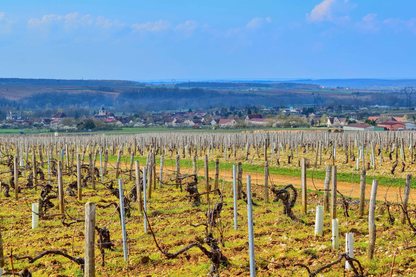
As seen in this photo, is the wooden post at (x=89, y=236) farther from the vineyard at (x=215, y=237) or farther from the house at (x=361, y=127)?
the house at (x=361, y=127)

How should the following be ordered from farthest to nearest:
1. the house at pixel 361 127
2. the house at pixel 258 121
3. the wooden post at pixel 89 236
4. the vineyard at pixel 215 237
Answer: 1. the house at pixel 258 121
2. the house at pixel 361 127
3. the vineyard at pixel 215 237
4. the wooden post at pixel 89 236

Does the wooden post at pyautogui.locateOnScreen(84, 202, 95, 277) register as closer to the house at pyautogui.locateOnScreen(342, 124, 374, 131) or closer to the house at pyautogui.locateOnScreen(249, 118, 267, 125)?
the house at pyautogui.locateOnScreen(342, 124, 374, 131)

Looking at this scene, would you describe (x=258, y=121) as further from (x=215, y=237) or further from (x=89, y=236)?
(x=89, y=236)

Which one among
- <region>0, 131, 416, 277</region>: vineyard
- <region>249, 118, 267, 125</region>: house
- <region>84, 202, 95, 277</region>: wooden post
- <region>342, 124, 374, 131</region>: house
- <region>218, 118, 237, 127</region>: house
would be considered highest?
<region>84, 202, 95, 277</region>: wooden post

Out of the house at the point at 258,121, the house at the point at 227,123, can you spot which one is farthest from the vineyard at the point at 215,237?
the house at the point at 258,121

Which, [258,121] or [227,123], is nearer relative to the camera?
[227,123]

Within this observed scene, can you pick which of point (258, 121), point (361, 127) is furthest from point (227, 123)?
point (361, 127)

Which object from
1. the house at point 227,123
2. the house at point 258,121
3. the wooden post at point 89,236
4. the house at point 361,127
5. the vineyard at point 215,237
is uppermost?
the wooden post at point 89,236

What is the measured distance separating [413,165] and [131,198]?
15635 millimetres

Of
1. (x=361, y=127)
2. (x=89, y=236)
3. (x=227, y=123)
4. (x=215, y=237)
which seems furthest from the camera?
(x=227, y=123)

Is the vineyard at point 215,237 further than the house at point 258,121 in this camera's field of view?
No

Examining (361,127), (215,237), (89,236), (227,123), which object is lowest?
(227,123)

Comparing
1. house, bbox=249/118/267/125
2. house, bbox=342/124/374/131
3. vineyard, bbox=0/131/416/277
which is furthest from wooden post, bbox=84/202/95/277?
house, bbox=249/118/267/125

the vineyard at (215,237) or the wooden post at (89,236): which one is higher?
the wooden post at (89,236)
